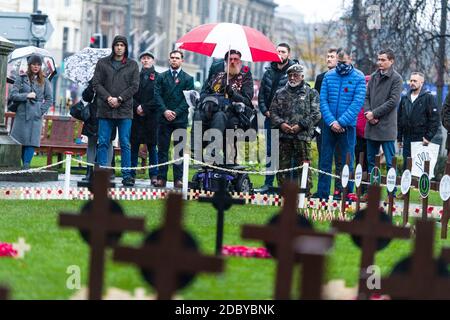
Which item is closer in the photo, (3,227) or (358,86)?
(3,227)

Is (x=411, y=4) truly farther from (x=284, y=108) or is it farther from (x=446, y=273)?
(x=446, y=273)

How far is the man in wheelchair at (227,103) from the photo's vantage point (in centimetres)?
1855

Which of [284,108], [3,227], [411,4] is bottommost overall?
[3,227]

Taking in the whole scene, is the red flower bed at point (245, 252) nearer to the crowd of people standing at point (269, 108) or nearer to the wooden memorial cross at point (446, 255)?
the wooden memorial cross at point (446, 255)

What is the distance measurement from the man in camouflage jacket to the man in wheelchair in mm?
391

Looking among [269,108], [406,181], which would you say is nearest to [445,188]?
[406,181]

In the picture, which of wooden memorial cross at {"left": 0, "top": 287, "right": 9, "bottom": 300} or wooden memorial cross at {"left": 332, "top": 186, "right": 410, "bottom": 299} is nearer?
wooden memorial cross at {"left": 0, "top": 287, "right": 9, "bottom": 300}

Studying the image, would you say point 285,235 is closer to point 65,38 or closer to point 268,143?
point 268,143

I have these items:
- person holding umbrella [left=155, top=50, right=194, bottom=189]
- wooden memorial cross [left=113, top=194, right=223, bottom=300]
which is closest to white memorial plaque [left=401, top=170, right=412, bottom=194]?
person holding umbrella [left=155, top=50, right=194, bottom=189]

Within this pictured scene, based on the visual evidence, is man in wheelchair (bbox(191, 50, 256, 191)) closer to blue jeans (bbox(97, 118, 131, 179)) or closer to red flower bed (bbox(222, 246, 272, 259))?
blue jeans (bbox(97, 118, 131, 179))

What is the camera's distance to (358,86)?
18.8 metres

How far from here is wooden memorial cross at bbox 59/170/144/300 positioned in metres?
6.71
